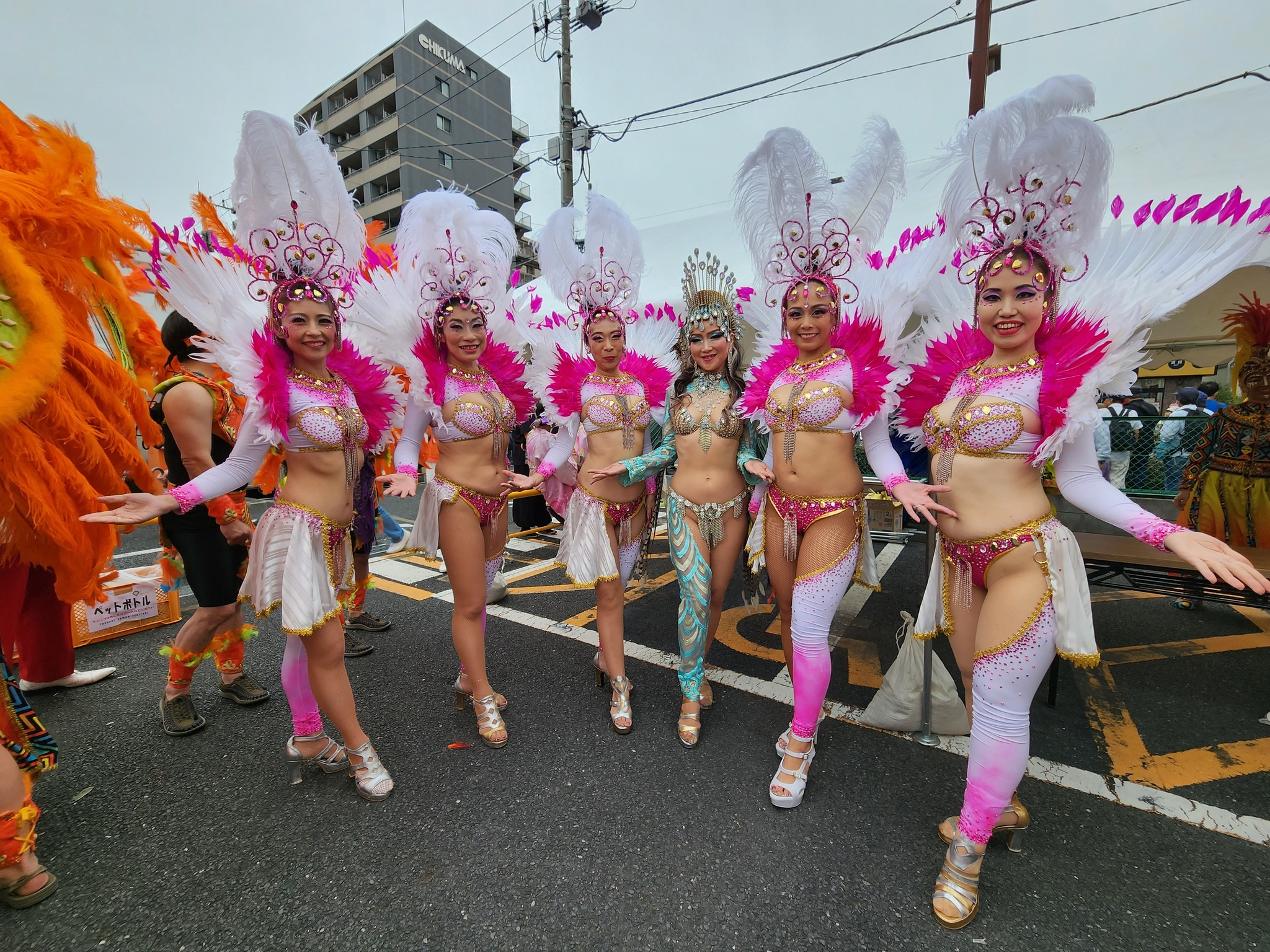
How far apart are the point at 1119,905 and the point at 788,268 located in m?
2.55

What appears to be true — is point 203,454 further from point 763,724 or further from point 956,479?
point 956,479

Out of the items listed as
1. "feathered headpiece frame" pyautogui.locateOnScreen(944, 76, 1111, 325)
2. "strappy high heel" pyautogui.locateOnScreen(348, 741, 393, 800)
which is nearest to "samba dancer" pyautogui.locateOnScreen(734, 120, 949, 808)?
"feathered headpiece frame" pyautogui.locateOnScreen(944, 76, 1111, 325)

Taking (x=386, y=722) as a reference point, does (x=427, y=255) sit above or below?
above

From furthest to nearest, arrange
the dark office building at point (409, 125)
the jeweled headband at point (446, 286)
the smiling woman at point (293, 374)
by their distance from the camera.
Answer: the dark office building at point (409, 125) < the jeweled headband at point (446, 286) < the smiling woman at point (293, 374)

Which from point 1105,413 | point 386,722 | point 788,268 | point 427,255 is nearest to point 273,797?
point 386,722

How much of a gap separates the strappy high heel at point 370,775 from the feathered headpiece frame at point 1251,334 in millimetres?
5647

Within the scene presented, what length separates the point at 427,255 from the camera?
2.71 meters

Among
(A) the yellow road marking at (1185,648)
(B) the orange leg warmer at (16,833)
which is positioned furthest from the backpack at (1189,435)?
(B) the orange leg warmer at (16,833)

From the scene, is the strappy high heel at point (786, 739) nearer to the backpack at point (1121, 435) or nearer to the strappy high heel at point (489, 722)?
the strappy high heel at point (489, 722)

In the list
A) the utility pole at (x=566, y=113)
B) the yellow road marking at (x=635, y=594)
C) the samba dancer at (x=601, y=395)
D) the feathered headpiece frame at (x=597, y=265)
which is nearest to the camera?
the samba dancer at (x=601, y=395)

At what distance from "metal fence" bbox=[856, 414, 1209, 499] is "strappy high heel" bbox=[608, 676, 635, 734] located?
380 cm

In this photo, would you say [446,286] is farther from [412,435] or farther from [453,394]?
[412,435]

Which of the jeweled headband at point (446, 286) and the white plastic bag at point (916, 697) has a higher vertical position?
the jeweled headband at point (446, 286)

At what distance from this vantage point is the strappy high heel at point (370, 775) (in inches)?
90.0
